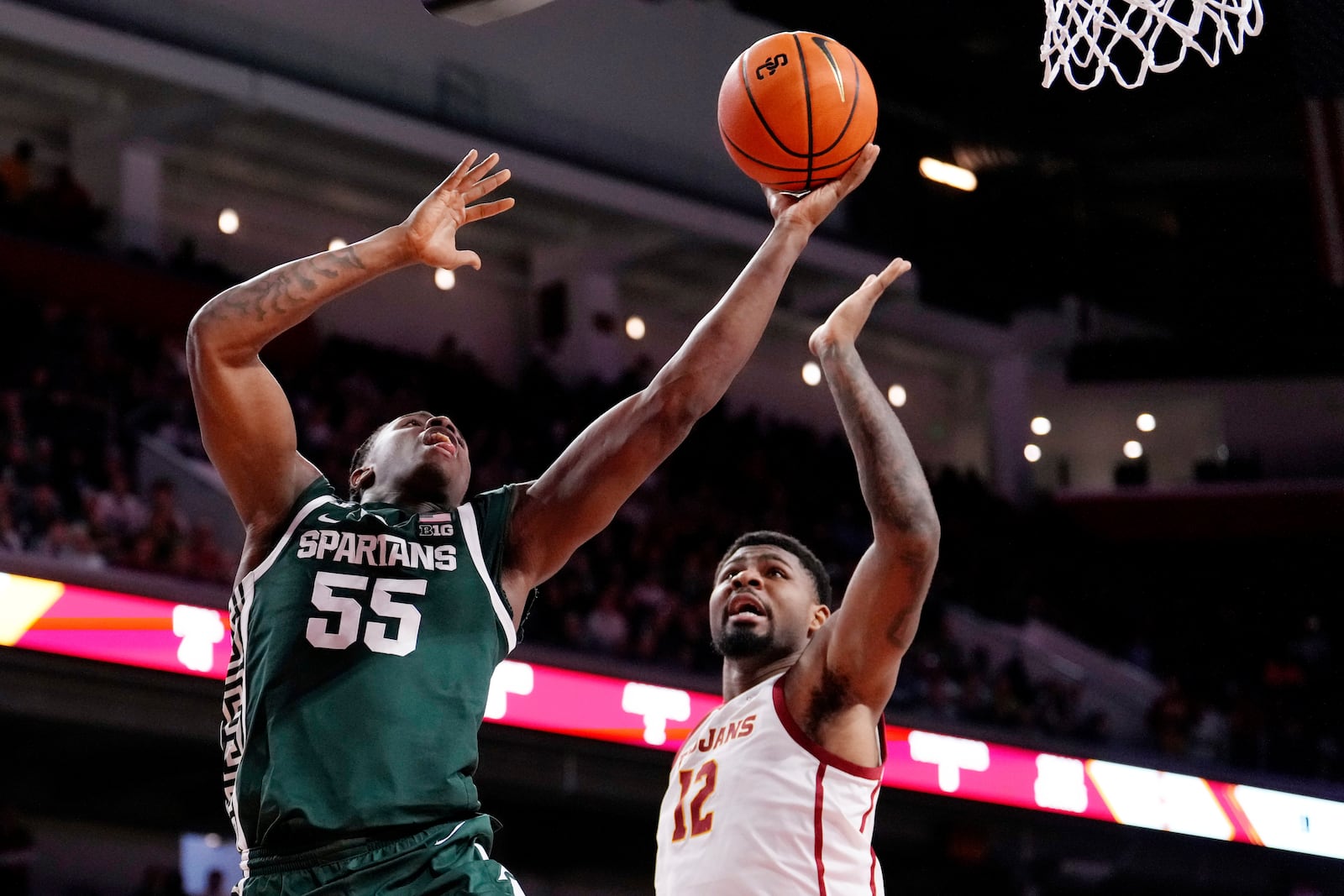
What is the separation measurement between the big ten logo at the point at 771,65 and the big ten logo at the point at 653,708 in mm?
6047

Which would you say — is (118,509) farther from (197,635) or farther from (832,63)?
(832,63)

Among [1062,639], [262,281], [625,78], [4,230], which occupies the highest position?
[625,78]

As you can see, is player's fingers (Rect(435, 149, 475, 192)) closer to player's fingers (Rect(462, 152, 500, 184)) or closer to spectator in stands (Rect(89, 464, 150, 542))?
player's fingers (Rect(462, 152, 500, 184))

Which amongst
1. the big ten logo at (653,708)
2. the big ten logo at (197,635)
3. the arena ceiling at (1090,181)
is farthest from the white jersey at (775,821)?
the arena ceiling at (1090,181)

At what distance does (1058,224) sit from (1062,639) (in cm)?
468

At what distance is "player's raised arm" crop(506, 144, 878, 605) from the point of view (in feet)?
9.47

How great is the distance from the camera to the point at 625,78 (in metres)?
16.3

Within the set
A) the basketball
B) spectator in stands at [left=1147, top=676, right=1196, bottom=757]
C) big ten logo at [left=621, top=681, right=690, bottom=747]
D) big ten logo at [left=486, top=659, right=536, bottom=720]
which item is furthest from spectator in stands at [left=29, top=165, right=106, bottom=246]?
the basketball

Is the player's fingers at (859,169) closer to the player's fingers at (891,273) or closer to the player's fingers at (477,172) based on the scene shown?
the player's fingers at (891,273)

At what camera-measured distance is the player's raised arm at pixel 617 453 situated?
2.89 metres

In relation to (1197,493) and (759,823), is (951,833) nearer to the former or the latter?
(759,823)

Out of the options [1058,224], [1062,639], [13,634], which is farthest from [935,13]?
[13,634]

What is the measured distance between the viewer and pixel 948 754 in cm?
1044

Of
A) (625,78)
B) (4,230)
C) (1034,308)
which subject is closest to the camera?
(4,230)
